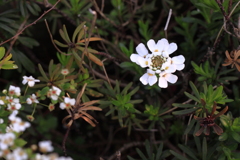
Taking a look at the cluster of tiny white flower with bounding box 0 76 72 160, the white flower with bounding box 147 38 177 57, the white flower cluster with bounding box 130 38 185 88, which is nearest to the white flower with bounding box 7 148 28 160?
the cluster of tiny white flower with bounding box 0 76 72 160

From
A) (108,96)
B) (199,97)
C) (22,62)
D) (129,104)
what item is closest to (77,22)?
(22,62)

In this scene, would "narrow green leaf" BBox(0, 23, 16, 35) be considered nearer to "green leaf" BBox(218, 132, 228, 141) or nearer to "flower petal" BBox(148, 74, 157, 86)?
"flower petal" BBox(148, 74, 157, 86)

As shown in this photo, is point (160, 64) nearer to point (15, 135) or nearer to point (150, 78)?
point (150, 78)

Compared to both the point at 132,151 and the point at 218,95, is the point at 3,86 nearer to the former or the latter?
the point at 132,151

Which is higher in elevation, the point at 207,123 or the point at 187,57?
the point at 187,57

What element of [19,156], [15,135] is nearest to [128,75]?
[15,135]

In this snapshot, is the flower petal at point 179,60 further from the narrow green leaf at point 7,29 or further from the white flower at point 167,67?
the narrow green leaf at point 7,29

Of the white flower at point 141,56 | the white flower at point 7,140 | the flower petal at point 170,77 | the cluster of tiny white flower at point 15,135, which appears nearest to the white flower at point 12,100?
the cluster of tiny white flower at point 15,135
